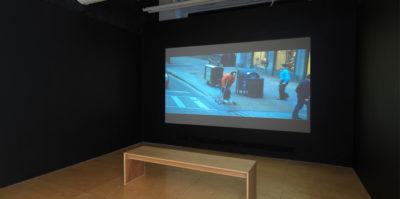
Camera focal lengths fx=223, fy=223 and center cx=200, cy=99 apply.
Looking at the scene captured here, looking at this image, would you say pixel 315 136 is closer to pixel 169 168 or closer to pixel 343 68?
pixel 343 68

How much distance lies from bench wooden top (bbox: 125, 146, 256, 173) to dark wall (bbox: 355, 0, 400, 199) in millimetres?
1214

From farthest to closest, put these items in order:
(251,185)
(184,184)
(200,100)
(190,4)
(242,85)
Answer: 1. (200,100)
2. (242,85)
3. (190,4)
4. (184,184)
5. (251,185)

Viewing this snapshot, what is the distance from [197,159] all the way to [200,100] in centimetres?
211

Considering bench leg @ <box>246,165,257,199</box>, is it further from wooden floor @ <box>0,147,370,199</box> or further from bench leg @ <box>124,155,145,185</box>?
bench leg @ <box>124,155,145,185</box>

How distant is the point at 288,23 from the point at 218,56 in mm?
1369

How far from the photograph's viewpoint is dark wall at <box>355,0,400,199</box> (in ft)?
6.30

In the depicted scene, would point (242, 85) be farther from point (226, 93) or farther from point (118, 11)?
point (118, 11)

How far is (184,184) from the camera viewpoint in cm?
287

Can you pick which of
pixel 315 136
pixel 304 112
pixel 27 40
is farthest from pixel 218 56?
pixel 27 40

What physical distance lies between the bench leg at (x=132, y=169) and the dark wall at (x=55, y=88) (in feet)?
4.11

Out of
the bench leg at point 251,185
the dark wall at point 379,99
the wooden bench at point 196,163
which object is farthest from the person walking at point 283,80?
Answer: the bench leg at point 251,185

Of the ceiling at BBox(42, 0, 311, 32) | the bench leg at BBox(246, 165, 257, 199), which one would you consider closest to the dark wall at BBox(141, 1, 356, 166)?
the ceiling at BBox(42, 0, 311, 32)

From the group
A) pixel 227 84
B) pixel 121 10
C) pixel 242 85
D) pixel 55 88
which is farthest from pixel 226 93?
pixel 55 88

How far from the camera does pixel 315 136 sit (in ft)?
12.2
